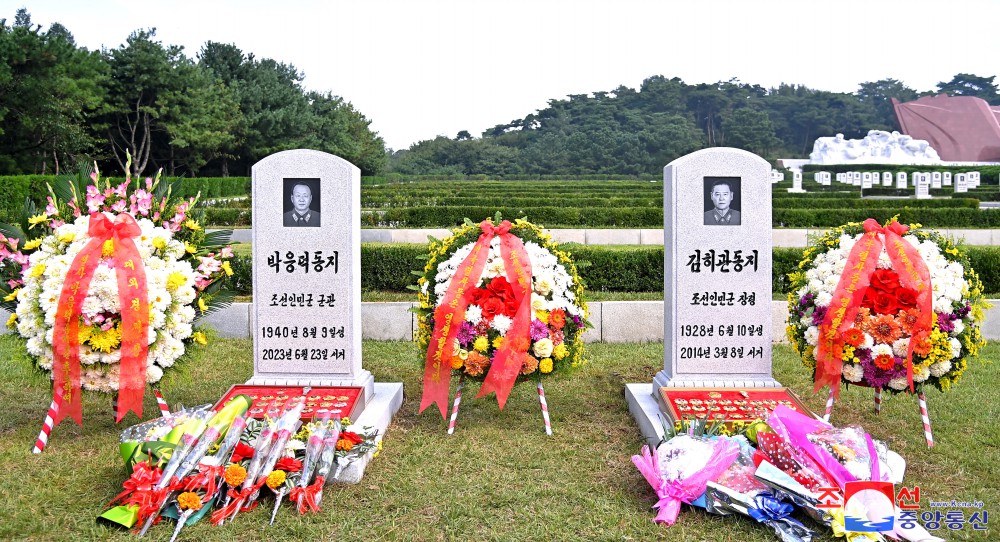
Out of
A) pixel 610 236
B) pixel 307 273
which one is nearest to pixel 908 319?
pixel 307 273

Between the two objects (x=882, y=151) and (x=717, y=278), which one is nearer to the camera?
(x=717, y=278)

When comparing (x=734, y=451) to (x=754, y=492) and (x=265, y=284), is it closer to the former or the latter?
(x=754, y=492)

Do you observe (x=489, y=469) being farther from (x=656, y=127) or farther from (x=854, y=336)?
(x=656, y=127)

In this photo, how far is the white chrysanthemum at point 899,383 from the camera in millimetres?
5082

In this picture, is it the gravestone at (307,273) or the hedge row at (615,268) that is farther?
the hedge row at (615,268)

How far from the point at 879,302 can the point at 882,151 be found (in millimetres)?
50230

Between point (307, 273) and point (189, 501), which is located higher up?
point (307, 273)

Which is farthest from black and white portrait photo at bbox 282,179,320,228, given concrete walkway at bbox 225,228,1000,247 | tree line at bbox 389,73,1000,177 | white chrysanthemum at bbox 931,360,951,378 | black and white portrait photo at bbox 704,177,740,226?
tree line at bbox 389,73,1000,177

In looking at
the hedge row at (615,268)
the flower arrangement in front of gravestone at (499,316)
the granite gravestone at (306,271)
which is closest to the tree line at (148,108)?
the hedge row at (615,268)

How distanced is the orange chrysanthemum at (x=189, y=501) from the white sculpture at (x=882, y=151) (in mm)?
52088

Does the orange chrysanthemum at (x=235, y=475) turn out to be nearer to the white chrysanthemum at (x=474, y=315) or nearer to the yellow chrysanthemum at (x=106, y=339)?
the yellow chrysanthemum at (x=106, y=339)

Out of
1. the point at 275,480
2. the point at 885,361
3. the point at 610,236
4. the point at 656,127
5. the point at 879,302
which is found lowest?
the point at 275,480

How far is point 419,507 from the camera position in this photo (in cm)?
407

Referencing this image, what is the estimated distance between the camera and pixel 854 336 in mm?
5082
